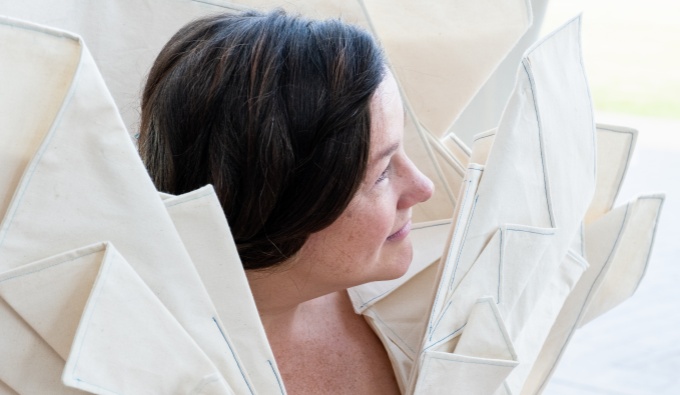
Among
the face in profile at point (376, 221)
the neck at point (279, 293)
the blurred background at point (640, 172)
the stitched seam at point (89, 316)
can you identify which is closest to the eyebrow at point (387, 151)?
the face in profile at point (376, 221)

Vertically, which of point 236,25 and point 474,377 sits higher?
point 236,25

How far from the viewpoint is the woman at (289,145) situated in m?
0.70

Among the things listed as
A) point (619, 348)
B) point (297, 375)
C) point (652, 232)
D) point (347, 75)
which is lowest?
point (619, 348)

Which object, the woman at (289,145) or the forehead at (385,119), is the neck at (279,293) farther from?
the forehead at (385,119)

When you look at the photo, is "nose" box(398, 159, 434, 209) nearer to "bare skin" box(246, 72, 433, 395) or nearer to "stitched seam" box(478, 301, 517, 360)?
"bare skin" box(246, 72, 433, 395)

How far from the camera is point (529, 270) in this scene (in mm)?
798

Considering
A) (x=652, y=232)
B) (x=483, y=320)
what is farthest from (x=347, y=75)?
(x=652, y=232)

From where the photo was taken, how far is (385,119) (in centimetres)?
74

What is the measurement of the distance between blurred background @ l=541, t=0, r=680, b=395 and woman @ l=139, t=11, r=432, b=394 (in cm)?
44

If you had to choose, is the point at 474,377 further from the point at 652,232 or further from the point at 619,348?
the point at 619,348

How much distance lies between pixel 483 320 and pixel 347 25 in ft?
0.95

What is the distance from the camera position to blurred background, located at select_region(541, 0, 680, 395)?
1629mm

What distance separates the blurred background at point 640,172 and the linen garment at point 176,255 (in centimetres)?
29

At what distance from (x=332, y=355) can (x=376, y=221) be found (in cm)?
18
